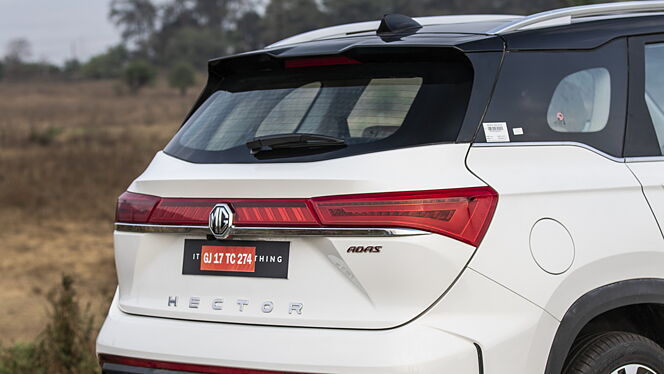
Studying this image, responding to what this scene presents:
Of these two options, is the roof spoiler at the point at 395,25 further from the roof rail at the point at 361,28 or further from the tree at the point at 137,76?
the tree at the point at 137,76

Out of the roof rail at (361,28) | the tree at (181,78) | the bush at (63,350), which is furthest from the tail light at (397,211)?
the tree at (181,78)

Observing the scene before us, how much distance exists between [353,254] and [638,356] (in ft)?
3.65

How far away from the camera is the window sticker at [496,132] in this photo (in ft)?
10.5

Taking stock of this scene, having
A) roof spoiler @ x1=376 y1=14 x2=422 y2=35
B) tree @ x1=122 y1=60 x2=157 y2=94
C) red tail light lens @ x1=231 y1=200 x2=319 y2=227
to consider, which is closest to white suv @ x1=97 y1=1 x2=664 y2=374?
red tail light lens @ x1=231 y1=200 x2=319 y2=227

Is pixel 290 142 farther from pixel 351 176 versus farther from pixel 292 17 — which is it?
pixel 292 17

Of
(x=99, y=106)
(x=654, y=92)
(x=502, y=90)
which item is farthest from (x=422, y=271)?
(x=99, y=106)

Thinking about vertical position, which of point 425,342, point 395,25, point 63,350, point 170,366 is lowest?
point 63,350

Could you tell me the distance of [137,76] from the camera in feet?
178

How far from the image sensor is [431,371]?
293 centimetres

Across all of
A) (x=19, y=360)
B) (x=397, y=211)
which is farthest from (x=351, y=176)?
(x=19, y=360)

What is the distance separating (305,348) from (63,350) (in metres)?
3.54

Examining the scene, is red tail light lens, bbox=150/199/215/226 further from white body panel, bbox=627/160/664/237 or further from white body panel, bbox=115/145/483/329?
white body panel, bbox=627/160/664/237

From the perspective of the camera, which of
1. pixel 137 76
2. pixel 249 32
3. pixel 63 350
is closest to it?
pixel 63 350

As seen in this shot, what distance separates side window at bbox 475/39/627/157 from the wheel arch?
1.56 ft
